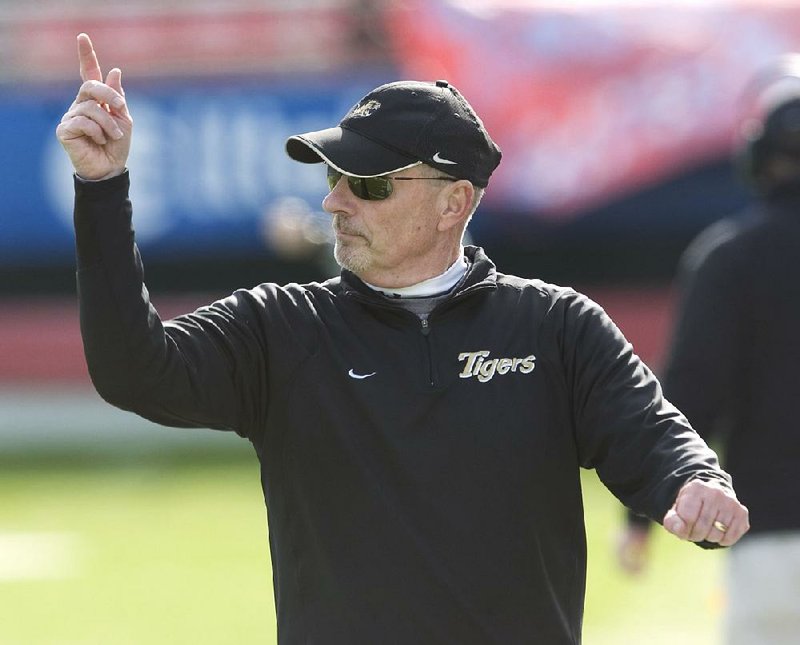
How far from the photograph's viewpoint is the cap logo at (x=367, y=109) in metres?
3.23

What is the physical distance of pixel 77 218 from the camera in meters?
2.88

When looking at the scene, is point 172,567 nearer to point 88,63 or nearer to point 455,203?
point 455,203

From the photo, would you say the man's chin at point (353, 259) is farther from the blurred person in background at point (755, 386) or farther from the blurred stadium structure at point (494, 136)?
the blurred stadium structure at point (494, 136)

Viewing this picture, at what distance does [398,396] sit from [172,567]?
6.13 m

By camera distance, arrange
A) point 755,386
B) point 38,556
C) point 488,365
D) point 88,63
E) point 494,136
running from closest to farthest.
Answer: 1. point 88,63
2. point 488,365
3. point 755,386
4. point 38,556
5. point 494,136

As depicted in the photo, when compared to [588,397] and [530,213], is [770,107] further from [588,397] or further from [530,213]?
[530,213]

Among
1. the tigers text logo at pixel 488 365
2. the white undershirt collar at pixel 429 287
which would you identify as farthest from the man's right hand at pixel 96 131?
the tigers text logo at pixel 488 365

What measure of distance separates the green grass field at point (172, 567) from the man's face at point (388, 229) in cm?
381

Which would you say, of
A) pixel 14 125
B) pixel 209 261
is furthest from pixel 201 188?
pixel 14 125

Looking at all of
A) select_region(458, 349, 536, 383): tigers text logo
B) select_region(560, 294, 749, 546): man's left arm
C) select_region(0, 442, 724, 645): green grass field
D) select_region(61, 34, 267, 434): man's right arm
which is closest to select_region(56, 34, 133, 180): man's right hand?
select_region(61, 34, 267, 434): man's right arm

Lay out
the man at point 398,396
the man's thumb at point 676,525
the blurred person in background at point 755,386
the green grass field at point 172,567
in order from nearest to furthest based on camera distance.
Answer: the man's thumb at point 676,525 < the man at point 398,396 < the blurred person in background at point 755,386 < the green grass field at point 172,567

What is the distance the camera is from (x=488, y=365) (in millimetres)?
3100

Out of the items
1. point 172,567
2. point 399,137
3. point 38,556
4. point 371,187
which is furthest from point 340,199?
point 38,556

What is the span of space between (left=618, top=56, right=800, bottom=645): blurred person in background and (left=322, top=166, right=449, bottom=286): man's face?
1344 millimetres
